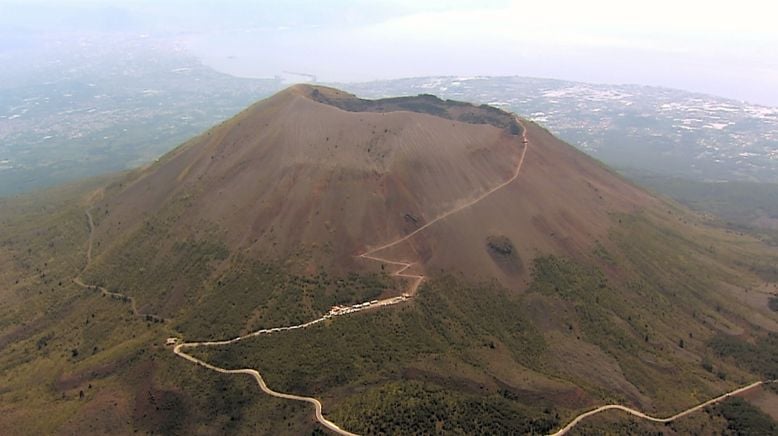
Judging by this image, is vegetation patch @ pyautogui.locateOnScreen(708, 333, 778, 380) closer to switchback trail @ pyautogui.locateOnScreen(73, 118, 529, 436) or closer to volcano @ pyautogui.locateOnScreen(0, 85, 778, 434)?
Result: volcano @ pyautogui.locateOnScreen(0, 85, 778, 434)

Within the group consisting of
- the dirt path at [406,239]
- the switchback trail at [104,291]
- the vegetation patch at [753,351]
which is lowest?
the switchback trail at [104,291]

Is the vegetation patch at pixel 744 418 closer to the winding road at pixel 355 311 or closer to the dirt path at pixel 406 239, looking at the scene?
the winding road at pixel 355 311

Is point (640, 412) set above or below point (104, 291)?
above

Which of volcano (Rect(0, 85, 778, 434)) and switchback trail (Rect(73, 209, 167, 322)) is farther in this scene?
switchback trail (Rect(73, 209, 167, 322))

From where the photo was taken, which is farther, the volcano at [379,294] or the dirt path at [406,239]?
the dirt path at [406,239]

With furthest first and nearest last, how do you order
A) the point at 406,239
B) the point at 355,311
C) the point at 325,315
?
the point at 406,239
the point at 355,311
the point at 325,315

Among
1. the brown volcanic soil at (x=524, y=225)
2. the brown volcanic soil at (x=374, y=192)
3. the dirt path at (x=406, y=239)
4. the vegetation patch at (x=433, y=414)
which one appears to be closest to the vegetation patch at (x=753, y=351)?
the brown volcanic soil at (x=524, y=225)

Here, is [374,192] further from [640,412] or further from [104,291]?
[640,412]

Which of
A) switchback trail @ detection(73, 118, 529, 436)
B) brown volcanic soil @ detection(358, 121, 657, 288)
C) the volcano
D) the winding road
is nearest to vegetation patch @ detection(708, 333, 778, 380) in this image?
the volcano

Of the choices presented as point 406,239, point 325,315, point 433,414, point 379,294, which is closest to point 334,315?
point 325,315
